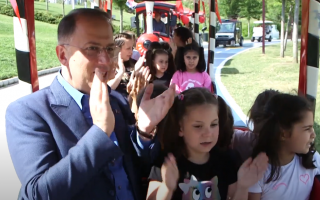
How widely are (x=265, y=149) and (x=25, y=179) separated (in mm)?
1304

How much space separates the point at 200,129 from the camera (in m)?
1.75

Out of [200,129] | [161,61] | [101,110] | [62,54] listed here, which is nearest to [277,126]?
[200,129]

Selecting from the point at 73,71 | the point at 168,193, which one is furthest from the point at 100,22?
the point at 168,193

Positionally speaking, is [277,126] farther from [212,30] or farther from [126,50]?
[212,30]

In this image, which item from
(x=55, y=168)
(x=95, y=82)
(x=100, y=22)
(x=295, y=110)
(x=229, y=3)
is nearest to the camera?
(x=55, y=168)

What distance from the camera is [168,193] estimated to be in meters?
1.65

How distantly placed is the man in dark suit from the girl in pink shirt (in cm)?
234

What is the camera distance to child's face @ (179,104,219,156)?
1.73 meters

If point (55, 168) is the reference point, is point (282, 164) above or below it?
below

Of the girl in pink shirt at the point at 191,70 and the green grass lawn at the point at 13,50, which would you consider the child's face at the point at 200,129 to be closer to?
the girl in pink shirt at the point at 191,70

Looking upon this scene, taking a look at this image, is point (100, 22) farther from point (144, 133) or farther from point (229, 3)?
point (229, 3)

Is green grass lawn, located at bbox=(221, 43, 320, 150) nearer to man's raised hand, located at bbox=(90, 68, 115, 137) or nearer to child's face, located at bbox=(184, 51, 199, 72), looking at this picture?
child's face, located at bbox=(184, 51, 199, 72)

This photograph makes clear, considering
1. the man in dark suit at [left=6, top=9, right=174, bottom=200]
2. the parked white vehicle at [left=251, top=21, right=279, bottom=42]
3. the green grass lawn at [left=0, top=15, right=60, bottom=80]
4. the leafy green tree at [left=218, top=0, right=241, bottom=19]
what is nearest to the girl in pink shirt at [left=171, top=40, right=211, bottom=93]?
the man in dark suit at [left=6, top=9, right=174, bottom=200]

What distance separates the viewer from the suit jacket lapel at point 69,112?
4.79 feet
